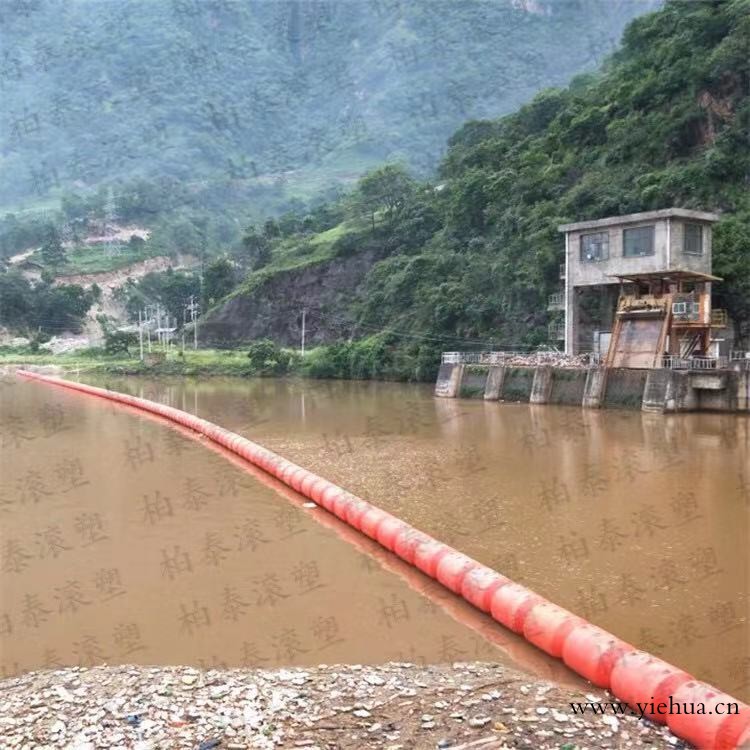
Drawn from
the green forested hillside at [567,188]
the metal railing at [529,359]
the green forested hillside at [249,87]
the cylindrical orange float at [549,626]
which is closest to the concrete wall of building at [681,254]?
the green forested hillside at [567,188]

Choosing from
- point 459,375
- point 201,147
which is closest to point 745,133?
point 459,375

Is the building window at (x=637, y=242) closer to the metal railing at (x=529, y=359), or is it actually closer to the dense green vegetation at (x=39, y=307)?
the metal railing at (x=529, y=359)

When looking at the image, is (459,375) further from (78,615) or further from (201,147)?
(201,147)

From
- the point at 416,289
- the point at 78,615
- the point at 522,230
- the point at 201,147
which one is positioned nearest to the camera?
the point at 78,615

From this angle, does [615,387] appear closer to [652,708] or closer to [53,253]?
[652,708]

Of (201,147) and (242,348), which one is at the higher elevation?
(201,147)

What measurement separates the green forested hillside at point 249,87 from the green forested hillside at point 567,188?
90380mm

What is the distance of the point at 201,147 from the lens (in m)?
164

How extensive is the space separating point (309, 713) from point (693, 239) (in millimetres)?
27830

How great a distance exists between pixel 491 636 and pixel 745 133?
3560cm

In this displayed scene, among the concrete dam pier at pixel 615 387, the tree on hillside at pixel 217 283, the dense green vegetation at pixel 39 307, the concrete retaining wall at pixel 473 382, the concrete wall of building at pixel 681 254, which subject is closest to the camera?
the concrete dam pier at pixel 615 387

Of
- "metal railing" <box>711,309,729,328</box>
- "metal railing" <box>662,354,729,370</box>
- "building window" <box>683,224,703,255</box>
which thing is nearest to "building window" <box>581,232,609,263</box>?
"building window" <box>683,224,703,255</box>

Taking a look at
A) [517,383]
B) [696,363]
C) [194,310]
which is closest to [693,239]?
[696,363]

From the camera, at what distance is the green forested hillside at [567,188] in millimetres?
35656
